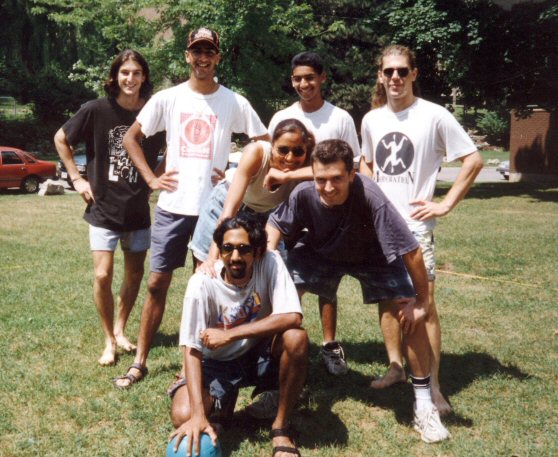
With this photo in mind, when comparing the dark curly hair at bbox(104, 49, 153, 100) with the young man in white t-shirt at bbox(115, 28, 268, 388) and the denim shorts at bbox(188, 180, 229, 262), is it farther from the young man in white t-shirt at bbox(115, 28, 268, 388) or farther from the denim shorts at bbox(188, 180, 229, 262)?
the denim shorts at bbox(188, 180, 229, 262)

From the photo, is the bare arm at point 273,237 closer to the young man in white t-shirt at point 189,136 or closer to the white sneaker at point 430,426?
the young man in white t-shirt at point 189,136

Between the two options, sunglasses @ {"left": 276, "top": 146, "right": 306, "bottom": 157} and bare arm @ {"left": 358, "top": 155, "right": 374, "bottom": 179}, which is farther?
bare arm @ {"left": 358, "top": 155, "right": 374, "bottom": 179}

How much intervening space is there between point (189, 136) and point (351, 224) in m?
1.34

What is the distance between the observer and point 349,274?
4.58 metres

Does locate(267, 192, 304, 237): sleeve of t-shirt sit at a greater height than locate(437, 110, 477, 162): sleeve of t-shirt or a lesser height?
lesser

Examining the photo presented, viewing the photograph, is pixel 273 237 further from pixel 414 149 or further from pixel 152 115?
pixel 152 115

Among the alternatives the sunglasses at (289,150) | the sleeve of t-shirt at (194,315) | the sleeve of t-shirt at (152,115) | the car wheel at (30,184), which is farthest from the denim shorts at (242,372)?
the car wheel at (30,184)

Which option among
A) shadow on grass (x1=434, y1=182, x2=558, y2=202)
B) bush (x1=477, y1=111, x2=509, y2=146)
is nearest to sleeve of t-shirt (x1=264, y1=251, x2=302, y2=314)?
shadow on grass (x1=434, y1=182, x2=558, y2=202)

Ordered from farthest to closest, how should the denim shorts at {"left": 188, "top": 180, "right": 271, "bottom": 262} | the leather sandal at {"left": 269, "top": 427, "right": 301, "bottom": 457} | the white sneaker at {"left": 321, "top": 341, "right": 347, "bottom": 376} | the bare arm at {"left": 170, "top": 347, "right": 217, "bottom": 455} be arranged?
the white sneaker at {"left": 321, "top": 341, "right": 347, "bottom": 376} < the denim shorts at {"left": 188, "top": 180, "right": 271, "bottom": 262} < the leather sandal at {"left": 269, "top": 427, "right": 301, "bottom": 457} < the bare arm at {"left": 170, "top": 347, "right": 217, "bottom": 455}

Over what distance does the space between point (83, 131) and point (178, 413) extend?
7.86 feet

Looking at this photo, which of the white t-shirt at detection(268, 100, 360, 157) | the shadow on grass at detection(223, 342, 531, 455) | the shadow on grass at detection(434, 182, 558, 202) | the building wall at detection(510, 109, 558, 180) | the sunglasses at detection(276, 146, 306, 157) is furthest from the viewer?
the building wall at detection(510, 109, 558, 180)

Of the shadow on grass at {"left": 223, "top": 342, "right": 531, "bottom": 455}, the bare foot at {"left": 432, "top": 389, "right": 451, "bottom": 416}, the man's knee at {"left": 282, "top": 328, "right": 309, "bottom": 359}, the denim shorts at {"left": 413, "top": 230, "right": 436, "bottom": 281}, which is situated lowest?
the shadow on grass at {"left": 223, "top": 342, "right": 531, "bottom": 455}

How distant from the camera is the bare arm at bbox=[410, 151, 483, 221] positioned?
4070 mm

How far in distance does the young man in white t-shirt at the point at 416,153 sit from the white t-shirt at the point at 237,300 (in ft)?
3.25
